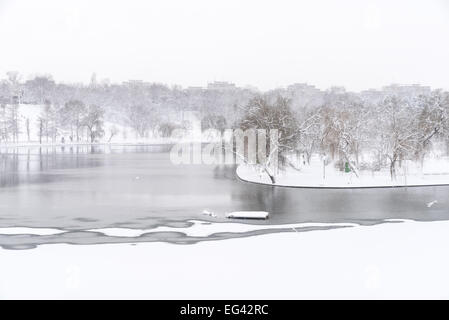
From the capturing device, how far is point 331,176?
51531 millimetres

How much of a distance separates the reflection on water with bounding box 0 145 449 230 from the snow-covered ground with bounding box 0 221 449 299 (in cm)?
600

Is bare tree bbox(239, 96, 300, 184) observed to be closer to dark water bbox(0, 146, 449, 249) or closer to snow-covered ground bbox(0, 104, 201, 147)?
dark water bbox(0, 146, 449, 249)

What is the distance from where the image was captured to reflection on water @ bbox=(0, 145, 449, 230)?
92.1ft

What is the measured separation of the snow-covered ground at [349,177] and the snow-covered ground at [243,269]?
78.3 feet

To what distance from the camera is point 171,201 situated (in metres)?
34.9

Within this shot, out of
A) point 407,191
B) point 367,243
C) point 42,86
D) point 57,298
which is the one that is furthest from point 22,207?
point 42,86

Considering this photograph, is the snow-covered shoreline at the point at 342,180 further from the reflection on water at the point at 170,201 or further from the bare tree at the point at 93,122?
the bare tree at the point at 93,122

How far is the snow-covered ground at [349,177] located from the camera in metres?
46.5

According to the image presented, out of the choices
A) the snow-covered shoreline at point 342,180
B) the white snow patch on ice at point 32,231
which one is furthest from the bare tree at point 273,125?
the white snow patch on ice at point 32,231

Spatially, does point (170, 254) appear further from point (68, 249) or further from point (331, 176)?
point (331, 176)

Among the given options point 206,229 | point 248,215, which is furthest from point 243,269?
point 248,215

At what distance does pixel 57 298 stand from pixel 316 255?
987 centimetres

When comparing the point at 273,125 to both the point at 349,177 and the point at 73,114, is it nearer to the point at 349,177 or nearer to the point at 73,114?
the point at 349,177

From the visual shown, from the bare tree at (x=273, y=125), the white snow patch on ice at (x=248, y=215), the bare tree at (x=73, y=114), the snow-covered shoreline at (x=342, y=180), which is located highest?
the bare tree at (x=73, y=114)
